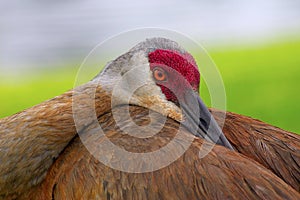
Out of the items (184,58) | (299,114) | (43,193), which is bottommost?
(299,114)

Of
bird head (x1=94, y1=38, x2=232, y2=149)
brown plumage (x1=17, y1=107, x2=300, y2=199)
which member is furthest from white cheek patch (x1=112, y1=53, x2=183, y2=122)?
brown plumage (x1=17, y1=107, x2=300, y2=199)

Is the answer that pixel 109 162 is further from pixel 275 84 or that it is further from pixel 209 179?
pixel 275 84

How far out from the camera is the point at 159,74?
8.25ft

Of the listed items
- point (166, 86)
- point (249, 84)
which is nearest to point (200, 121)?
point (166, 86)

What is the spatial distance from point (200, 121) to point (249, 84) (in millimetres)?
3233

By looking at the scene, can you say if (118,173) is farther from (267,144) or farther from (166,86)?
(267,144)

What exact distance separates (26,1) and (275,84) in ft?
15.8

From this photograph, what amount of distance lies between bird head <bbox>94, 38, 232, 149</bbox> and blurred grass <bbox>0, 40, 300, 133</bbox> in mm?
2472

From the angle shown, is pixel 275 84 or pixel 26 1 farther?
pixel 26 1

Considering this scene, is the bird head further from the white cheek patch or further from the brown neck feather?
the brown neck feather

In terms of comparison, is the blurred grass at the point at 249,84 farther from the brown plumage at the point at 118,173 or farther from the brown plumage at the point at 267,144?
the brown plumage at the point at 118,173

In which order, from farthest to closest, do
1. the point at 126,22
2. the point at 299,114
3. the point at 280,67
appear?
the point at 126,22 < the point at 280,67 < the point at 299,114

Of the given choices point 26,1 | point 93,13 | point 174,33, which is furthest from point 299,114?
point 26,1

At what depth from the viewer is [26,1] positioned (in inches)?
373
